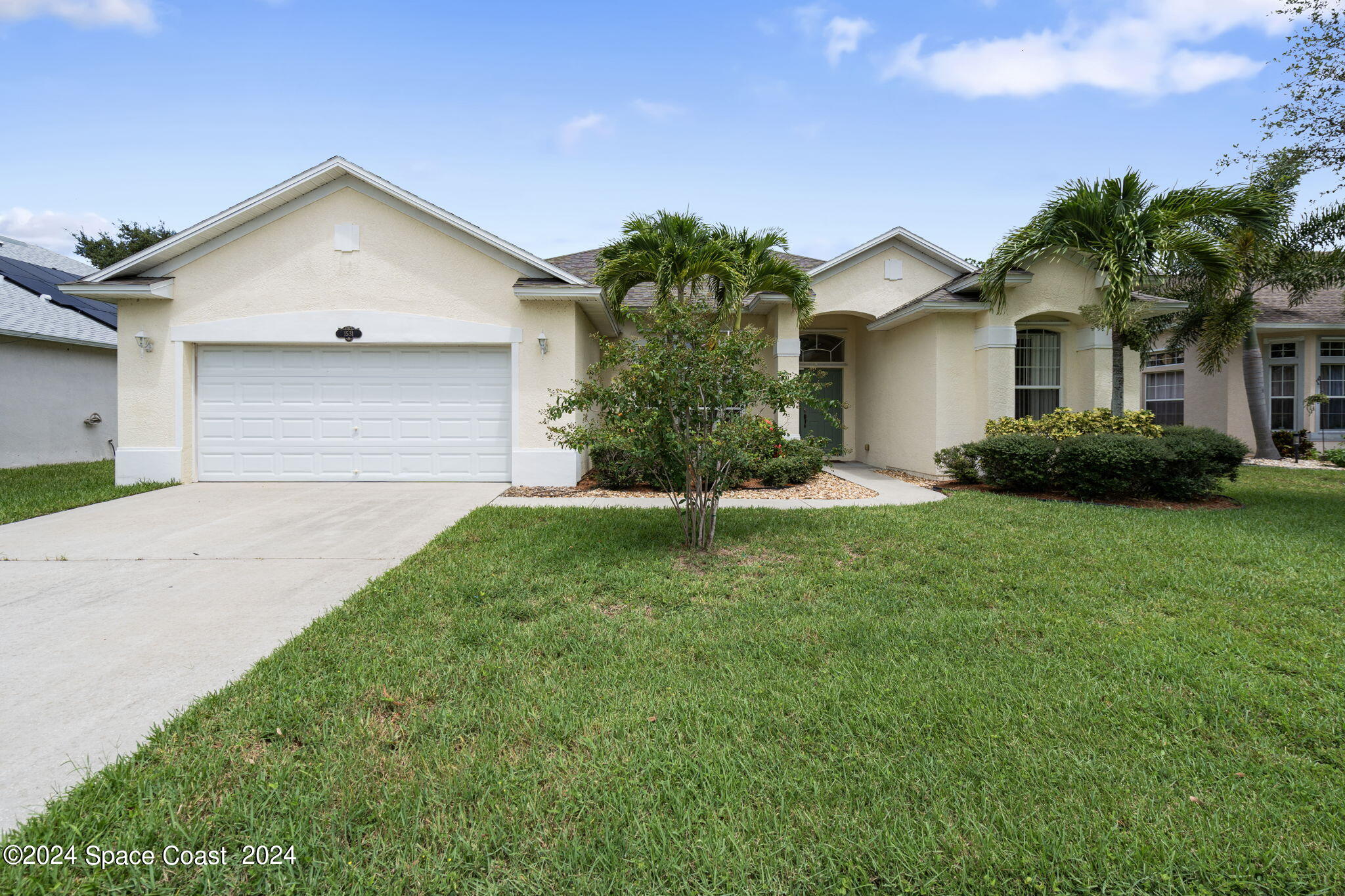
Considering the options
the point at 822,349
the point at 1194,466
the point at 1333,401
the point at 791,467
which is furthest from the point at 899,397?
the point at 1333,401

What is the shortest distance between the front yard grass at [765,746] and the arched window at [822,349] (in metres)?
11.3

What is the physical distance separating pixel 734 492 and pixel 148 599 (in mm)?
7673

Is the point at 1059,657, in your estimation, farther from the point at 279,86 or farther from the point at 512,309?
the point at 279,86

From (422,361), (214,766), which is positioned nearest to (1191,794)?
(214,766)

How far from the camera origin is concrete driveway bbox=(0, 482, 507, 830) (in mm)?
3008

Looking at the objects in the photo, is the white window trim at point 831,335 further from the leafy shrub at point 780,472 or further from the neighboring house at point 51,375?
the neighboring house at point 51,375

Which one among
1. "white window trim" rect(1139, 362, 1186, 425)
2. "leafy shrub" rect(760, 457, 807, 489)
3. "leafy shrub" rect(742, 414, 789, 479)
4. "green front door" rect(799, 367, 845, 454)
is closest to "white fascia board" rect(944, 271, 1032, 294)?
"green front door" rect(799, 367, 845, 454)

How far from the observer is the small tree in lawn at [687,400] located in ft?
19.6

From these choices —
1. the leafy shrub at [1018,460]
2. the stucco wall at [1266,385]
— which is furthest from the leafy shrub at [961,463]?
the stucco wall at [1266,385]

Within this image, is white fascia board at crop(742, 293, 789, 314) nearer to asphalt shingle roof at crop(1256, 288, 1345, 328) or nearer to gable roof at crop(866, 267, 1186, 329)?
gable roof at crop(866, 267, 1186, 329)

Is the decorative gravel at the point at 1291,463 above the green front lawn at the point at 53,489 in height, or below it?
above

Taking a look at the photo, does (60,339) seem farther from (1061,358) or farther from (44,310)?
(1061,358)

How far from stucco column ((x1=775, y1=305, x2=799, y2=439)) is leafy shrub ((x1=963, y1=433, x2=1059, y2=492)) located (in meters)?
3.87

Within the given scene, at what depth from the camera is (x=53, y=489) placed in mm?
10414
